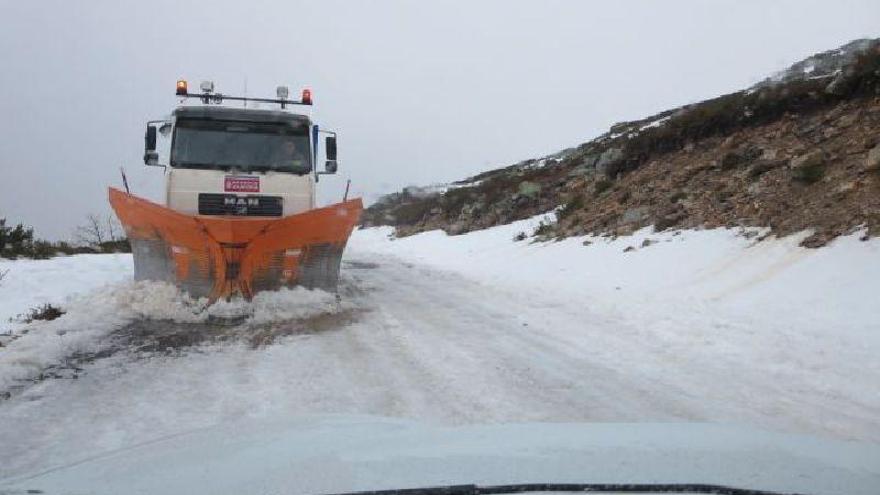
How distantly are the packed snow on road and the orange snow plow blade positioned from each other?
24 centimetres

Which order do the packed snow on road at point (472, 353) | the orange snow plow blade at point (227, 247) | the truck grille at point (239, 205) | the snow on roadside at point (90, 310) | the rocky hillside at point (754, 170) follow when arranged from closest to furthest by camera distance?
→ the packed snow on road at point (472, 353) < the snow on roadside at point (90, 310) < the orange snow plow blade at point (227, 247) < the truck grille at point (239, 205) < the rocky hillside at point (754, 170)

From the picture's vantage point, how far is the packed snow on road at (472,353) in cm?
430

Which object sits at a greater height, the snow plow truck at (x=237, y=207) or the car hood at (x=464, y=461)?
the snow plow truck at (x=237, y=207)

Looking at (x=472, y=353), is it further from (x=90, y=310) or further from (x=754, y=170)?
(x=754, y=170)

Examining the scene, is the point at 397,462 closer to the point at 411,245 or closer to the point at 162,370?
Result: the point at 162,370

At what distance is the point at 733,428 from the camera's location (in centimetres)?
313

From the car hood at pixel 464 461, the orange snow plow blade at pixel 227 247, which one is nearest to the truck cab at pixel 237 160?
the orange snow plow blade at pixel 227 247

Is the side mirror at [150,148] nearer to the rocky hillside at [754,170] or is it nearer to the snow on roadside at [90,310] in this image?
the snow on roadside at [90,310]

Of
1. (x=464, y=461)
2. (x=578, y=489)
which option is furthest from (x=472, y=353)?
(x=578, y=489)

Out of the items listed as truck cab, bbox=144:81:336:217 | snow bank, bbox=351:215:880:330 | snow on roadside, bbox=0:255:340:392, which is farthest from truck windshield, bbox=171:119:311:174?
snow bank, bbox=351:215:880:330

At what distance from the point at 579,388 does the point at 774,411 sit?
4.50 ft

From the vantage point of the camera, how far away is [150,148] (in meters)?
9.54

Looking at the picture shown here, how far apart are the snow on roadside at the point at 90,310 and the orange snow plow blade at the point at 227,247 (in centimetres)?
19

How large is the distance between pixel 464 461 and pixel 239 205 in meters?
7.45
